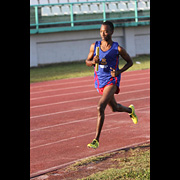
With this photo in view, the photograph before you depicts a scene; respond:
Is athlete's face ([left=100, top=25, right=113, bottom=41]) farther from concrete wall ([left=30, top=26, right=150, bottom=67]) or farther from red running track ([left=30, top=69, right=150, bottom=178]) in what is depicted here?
concrete wall ([left=30, top=26, right=150, bottom=67])

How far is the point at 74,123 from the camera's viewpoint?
11.0 m

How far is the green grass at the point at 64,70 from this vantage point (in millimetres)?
19306

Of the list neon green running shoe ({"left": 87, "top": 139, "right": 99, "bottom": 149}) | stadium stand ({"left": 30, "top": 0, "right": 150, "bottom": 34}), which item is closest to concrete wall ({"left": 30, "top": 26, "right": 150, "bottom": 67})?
stadium stand ({"left": 30, "top": 0, "right": 150, "bottom": 34})

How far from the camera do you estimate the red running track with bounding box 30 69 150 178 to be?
8.60m

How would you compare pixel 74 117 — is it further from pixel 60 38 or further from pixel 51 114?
pixel 60 38

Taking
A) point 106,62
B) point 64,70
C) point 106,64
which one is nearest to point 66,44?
point 64,70

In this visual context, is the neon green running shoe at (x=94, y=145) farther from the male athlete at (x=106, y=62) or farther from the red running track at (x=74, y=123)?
the red running track at (x=74, y=123)

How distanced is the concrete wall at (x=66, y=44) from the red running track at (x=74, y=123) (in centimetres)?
601

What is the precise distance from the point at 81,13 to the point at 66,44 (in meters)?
2.25

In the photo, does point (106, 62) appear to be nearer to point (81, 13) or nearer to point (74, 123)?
point (74, 123)

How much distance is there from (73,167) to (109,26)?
4051mm

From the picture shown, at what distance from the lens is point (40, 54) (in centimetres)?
2320

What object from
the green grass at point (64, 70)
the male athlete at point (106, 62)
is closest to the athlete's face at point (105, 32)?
the male athlete at point (106, 62)

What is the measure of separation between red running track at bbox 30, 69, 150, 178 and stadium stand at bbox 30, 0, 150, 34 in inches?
274
